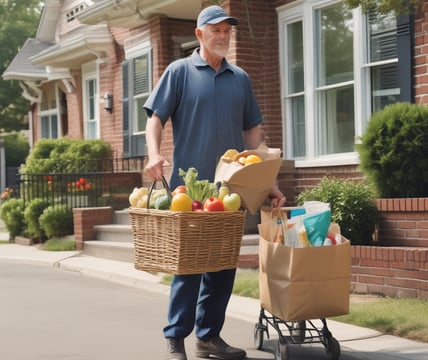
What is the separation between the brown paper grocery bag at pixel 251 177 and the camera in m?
4.95

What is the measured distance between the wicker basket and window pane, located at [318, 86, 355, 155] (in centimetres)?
629

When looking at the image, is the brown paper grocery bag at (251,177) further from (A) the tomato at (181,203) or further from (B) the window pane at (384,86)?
(B) the window pane at (384,86)

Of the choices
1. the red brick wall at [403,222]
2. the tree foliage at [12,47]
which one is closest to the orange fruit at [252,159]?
the red brick wall at [403,222]

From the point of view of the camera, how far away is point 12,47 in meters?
37.1

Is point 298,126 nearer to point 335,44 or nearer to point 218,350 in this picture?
point 335,44

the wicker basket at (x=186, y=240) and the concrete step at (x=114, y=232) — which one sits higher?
the wicker basket at (x=186, y=240)

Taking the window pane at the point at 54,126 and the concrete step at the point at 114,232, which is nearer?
the concrete step at the point at 114,232

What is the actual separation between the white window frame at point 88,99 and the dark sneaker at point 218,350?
1353 cm

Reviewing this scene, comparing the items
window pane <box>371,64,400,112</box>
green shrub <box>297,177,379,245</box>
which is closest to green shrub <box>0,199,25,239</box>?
window pane <box>371,64,400,112</box>

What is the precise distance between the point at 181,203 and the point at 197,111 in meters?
0.87

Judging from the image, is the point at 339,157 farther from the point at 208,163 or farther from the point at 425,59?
the point at 208,163

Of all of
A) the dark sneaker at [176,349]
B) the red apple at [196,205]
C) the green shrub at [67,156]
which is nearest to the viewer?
the red apple at [196,205]

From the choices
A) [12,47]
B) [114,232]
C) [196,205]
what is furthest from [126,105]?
[12,47]

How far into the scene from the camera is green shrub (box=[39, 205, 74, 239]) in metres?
14.2
